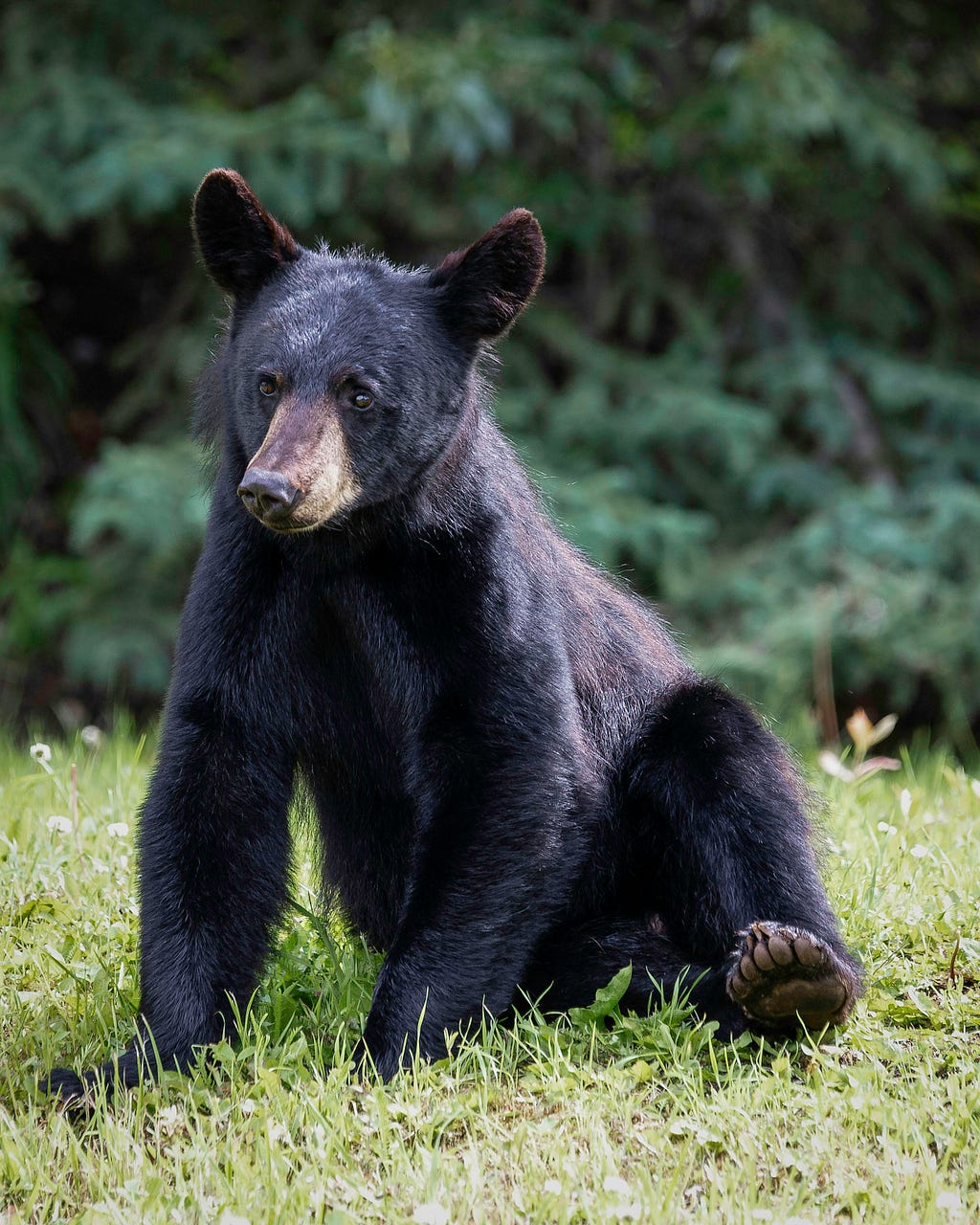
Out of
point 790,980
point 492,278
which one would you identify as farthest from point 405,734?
point 492,278

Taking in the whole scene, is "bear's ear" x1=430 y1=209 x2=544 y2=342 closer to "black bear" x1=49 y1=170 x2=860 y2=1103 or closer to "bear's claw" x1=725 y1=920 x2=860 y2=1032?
"black bear" x1=49 y1=170 x2=860 y2=1103

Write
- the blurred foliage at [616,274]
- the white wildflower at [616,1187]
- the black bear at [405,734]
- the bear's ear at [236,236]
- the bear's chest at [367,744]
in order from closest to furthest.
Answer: the white wildflower at [616,1187]
the black bear at [405,734]
the bear's chest at [367,744]
the bear's ear at [236,236]
the blurred foliage at [616,274]

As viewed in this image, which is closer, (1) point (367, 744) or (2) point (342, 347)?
(2) point (342, 347)

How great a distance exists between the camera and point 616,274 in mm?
7738

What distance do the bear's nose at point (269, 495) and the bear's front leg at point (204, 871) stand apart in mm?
495

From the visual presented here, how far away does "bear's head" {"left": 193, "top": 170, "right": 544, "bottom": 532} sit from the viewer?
9.74ft

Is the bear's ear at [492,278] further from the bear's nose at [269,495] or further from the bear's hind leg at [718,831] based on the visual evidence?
the bear's hind leg at [718,831]

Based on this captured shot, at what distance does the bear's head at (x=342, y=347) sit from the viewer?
Result: 9.74 feet

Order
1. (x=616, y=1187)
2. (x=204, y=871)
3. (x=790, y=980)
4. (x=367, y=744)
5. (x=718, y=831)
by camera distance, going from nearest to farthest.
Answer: (x=616, y=1187) → (x=790, y=980) → (x=204, y=871) → (x=367, y=744) → (x=718, y=831)

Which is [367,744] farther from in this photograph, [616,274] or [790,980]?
[616,274]

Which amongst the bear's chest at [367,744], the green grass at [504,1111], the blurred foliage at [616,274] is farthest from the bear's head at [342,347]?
the blurred foliage at [616,274]

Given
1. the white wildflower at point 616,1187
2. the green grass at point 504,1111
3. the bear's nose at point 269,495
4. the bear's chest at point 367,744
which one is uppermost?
the bear's nose at point 269,495

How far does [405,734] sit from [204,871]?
521mm

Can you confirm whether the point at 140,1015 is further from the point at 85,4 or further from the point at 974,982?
the point at 85,4
